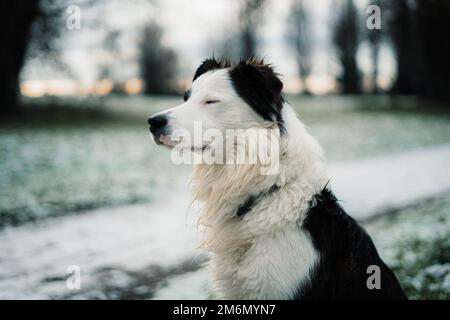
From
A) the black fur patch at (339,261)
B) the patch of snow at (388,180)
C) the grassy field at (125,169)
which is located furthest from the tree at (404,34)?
the black fur patch at (339,261)

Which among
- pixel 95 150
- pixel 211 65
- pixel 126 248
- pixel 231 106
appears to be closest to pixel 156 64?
pixel 95 150

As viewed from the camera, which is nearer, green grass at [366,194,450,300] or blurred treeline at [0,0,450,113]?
green grass at [366,194,450,300]

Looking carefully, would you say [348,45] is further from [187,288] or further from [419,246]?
[187,288]

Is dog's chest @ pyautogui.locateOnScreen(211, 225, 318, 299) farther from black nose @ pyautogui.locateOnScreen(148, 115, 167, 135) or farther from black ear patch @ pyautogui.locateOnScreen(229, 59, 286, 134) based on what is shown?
black nose @ pyautogui.locateOnScreen(148, 115, 167, 135)

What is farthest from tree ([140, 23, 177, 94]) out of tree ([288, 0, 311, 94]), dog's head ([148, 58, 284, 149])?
dog's head ([148, 58, 284, 149])

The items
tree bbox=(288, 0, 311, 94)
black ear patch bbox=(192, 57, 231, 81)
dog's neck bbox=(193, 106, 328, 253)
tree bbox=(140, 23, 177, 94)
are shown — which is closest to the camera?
dog's neck bbox=(193, 106, 328, 253)

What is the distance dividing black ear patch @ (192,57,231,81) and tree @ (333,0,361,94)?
3080 cm

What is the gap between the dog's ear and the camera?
8.96 feet

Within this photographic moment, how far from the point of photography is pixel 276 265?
2453 millimetres

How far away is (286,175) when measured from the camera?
264 cm

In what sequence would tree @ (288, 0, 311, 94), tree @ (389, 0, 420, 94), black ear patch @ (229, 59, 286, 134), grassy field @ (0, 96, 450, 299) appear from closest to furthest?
black ear patch @ (229, 59, 286, 134), grassy field @ (0, 96, 450, 299), tree @ (389, 0, 420, 94), tree @ (288, 0, 311, 94)

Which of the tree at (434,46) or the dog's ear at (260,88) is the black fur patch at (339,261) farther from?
the tree at (434,46)

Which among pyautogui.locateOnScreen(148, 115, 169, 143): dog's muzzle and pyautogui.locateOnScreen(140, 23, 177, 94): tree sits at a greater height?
pyautogui.locateOnScreen(140, 23, 177, 94): tree
